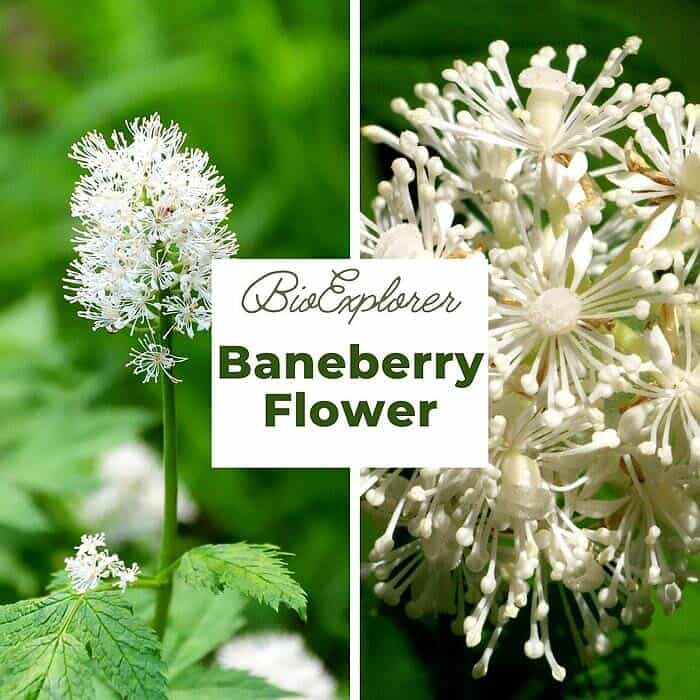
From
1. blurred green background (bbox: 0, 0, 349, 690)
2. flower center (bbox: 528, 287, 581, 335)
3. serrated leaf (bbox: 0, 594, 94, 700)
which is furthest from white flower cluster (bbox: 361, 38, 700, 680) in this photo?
serrated leaf (bbox: 0, 594, 94, 700)

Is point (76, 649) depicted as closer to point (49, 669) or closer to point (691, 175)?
point (49, 669)

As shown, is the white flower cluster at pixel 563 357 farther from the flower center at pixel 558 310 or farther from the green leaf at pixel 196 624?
the green leaf at pixel 196 624

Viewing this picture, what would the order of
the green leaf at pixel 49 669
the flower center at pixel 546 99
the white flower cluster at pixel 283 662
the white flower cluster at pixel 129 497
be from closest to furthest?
the green leaf at pixel 49 669, the flower center at pixel 546 99, the white flower cluster at pixel 283 662, the white flower cluster at pixel 129 497

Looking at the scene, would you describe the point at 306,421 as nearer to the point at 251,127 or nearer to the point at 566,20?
the point at 566,20

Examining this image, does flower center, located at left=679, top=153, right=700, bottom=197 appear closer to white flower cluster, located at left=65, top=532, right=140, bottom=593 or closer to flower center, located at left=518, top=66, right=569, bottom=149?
flower center, located at left=518, top=66, right=569, bottom=149

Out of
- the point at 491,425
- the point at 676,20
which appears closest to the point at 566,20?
the point at 676,20

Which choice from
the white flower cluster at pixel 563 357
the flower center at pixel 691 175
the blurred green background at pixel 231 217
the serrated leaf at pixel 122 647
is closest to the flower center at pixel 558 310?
the white flower cluster at pixel 563 357
